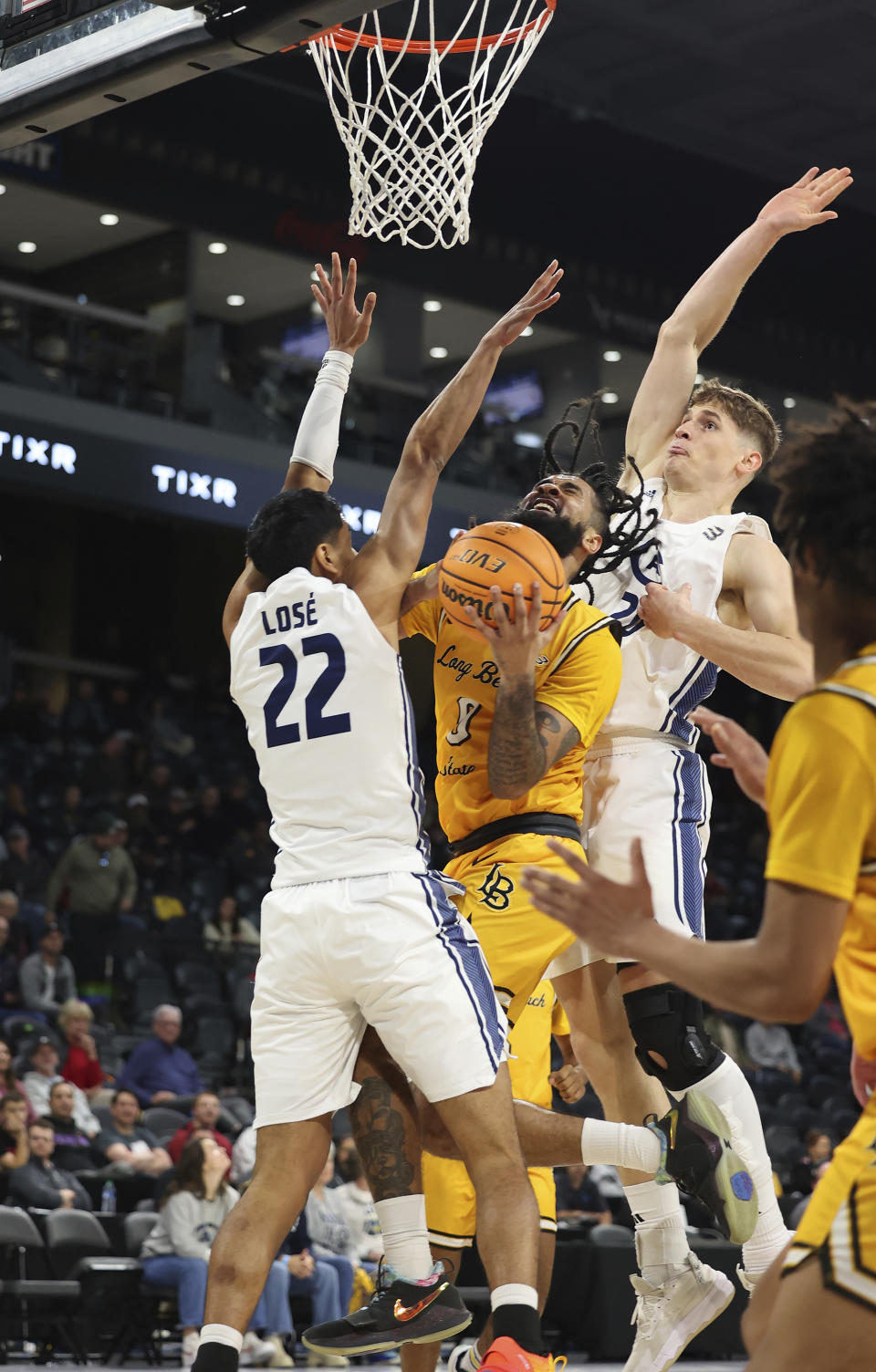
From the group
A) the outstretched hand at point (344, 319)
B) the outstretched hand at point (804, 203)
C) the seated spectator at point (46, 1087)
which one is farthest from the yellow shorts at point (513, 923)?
the seated spectator at point (46, 1087)

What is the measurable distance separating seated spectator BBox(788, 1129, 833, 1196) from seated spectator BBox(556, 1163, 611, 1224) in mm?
1721

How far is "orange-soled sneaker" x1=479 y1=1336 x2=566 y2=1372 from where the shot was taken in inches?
144

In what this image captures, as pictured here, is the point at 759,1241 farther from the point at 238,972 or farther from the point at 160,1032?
the point at 238,972

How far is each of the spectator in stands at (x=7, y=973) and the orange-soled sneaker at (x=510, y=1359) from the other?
9.24 metres

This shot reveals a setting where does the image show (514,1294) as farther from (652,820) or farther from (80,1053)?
(80,1053)

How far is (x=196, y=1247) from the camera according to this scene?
8.72 metres

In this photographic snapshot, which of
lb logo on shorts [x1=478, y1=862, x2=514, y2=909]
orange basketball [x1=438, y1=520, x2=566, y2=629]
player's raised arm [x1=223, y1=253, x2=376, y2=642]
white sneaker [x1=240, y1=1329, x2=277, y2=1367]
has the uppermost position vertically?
player's raised arm [x1=223, y1=253, x2=376, y2=642]

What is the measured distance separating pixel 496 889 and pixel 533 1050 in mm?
547

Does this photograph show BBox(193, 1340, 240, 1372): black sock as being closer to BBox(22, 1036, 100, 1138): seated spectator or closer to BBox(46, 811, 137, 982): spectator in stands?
BBox(22, 1036, 100, 1138): seated spectator

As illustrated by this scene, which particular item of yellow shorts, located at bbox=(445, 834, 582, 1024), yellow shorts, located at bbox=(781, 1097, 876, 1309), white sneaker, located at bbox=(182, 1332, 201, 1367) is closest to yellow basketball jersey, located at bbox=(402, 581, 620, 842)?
yellow shorts, located at bbox=(445, 834, 582, 1024)

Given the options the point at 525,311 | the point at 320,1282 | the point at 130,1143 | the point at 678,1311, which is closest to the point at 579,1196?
the point at 320,1282

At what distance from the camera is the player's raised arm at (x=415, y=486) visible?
4.18m

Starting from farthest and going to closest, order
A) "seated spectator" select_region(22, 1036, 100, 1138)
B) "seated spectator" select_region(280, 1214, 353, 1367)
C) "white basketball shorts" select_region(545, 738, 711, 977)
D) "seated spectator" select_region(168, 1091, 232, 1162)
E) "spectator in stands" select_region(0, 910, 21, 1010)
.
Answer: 1. "spectator in stands" select_region(0, 910, 21, 1010)
2. "seated spectator" select_region(22, 1036, 100, 1138)
3. "seated spectator" select_region(168, 1091, 232, 1162)
4. "seated spectator" select_region(280, 1214, 353, 1367)
5. "white basketball shorts" select_region(545, 738, 711, 977)

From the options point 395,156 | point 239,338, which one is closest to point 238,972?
point 395,156
